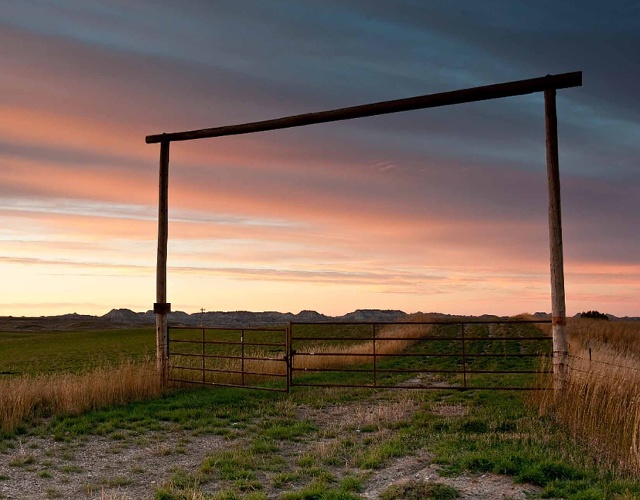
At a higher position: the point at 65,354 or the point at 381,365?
the point at 381,365

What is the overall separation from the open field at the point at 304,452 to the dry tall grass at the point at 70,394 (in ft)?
0.98

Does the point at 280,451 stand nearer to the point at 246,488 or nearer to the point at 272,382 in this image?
the point at 246,488

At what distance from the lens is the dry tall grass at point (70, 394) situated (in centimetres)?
1215

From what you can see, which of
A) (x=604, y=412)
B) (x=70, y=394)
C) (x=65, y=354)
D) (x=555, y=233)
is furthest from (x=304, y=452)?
(x=65, y=354)

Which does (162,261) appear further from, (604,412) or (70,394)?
(604,412)

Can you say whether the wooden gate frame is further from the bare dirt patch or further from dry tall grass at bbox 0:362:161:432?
dry tall grass at bbox 0:362:161:432

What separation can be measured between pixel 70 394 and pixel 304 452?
6070 mm

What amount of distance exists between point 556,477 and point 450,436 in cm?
255

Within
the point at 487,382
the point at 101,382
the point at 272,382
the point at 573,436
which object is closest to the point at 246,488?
the point at 573,436

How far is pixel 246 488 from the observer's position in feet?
25.9

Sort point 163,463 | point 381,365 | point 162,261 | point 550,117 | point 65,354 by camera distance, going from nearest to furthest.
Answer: point 163,463 < point 550,117 < point 162,261 < point 381,365 < point 65,354

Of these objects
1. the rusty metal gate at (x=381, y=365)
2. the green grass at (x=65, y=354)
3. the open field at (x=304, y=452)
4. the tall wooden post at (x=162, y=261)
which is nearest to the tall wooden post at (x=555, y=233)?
the rusty metal gate at (x=381, y=365)

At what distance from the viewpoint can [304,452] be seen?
384 inches

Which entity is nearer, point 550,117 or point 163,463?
point 163,463
